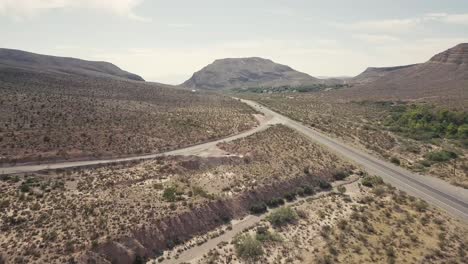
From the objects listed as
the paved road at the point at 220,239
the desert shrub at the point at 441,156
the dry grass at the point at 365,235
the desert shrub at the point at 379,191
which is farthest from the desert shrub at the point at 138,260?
the desert shrub at the point at 441,156

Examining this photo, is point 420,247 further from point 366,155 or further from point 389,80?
point 389,80

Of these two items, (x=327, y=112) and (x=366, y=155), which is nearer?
(x=366, y=155)

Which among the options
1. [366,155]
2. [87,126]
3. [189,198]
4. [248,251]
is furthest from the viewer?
[366,155]

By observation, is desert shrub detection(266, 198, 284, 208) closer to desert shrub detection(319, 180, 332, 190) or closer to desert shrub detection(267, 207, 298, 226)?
desert shrub detection(267, 207, 298, 226)

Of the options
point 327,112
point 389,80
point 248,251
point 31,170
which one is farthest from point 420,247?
point 389,80

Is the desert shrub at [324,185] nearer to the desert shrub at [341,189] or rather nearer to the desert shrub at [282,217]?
the desert shrub at [341,189]

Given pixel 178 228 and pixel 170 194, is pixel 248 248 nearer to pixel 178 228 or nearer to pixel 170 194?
pixel 178 228
